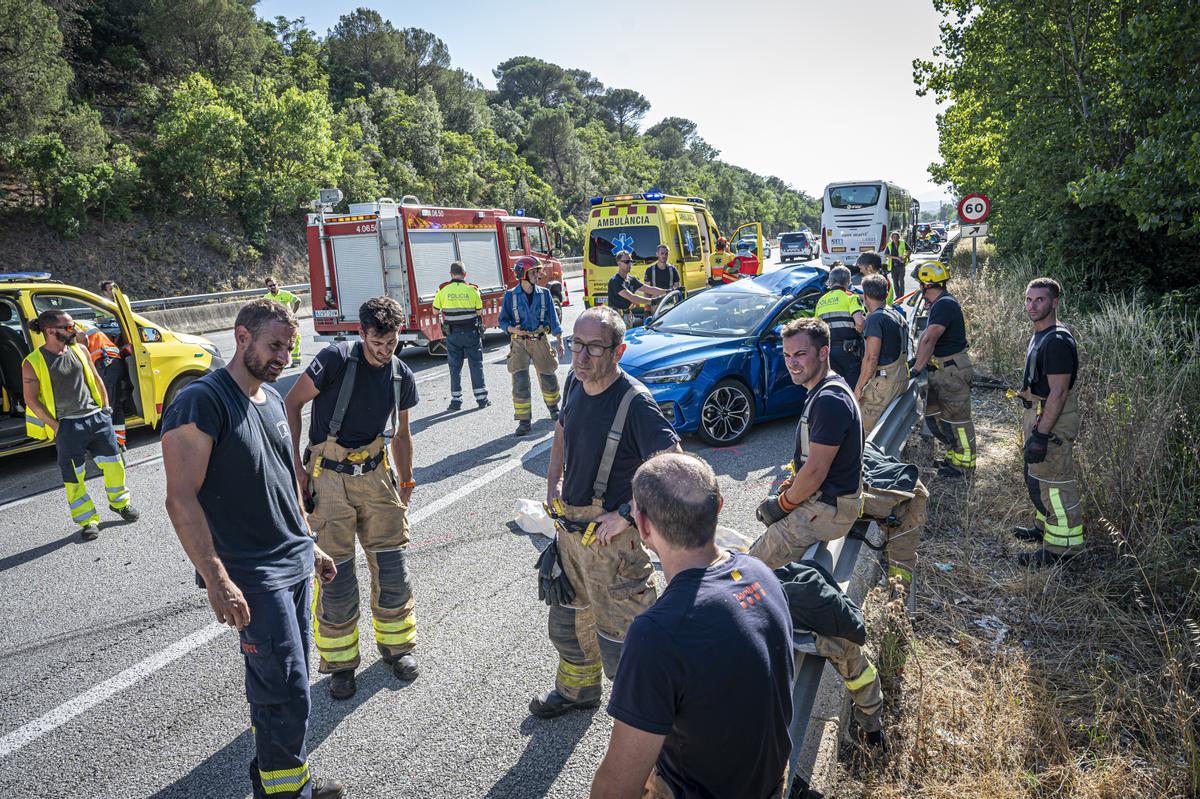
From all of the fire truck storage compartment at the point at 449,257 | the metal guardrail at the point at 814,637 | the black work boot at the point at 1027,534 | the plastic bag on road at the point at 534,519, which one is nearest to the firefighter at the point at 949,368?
the black work boot at the point at 1027,534

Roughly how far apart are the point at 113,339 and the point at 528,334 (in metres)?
4.54

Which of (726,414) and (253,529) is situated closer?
(253,529)

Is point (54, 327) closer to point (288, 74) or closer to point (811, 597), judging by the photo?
point (811, 597)

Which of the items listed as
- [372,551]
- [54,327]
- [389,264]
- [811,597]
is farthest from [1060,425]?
[389,264]

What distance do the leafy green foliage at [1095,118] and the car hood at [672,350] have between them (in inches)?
168

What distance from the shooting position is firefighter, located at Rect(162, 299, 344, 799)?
2.57 metres

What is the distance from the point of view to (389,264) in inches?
500

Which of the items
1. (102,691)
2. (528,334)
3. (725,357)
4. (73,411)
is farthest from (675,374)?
(73,411)

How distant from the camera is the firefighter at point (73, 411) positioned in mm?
5707

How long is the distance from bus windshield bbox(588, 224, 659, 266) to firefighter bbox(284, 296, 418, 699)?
10857mm

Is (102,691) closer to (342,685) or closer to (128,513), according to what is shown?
(342,685)

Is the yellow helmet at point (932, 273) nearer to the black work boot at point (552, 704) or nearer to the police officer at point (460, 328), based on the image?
the black work boot at point (552, 704)

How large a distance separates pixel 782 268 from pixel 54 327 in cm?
756

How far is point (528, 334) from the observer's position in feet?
27.9
